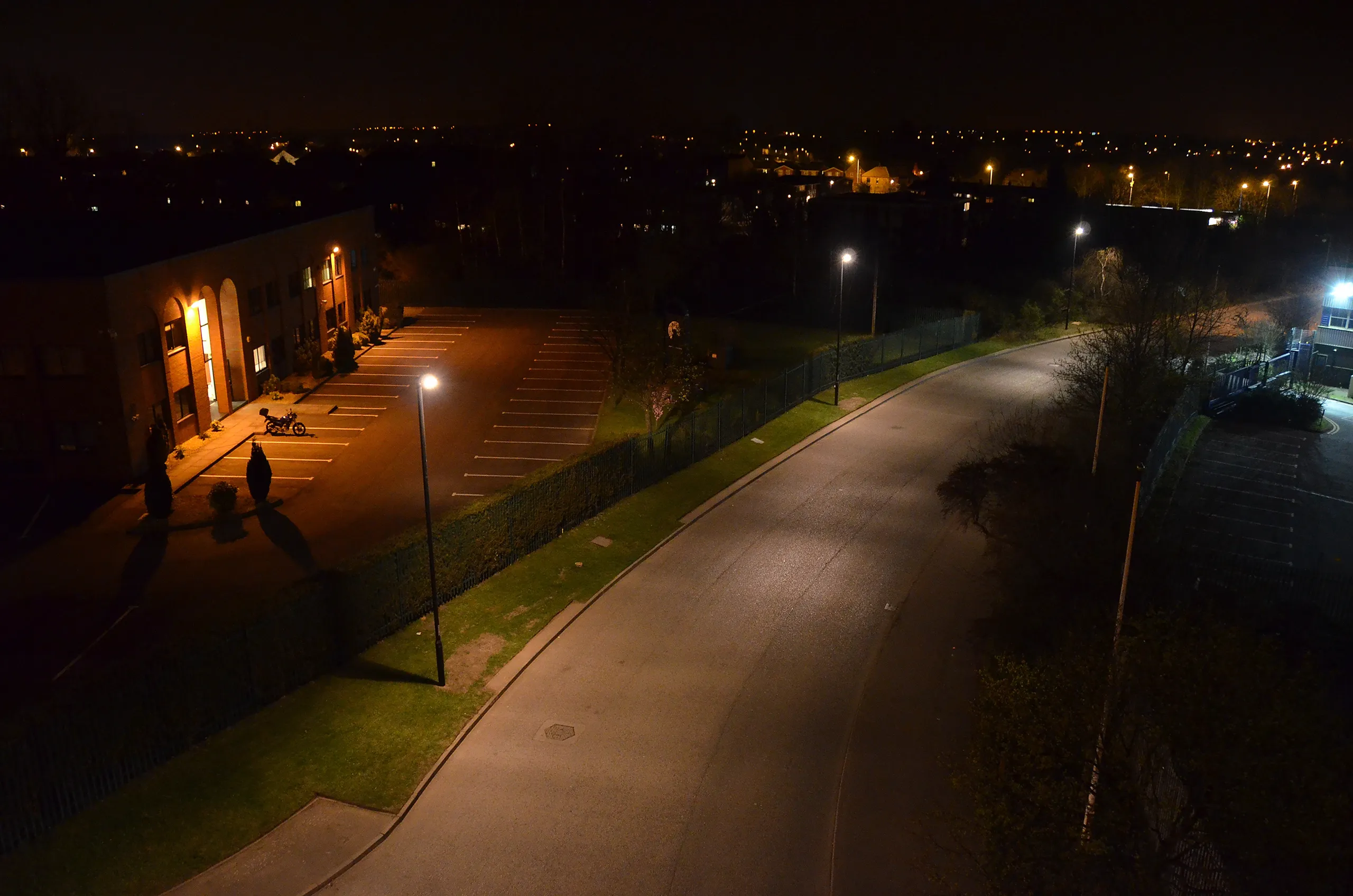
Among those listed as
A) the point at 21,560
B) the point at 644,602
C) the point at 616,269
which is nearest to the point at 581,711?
the point at 644,602

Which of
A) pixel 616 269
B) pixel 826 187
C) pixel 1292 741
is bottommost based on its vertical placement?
pixel 1292 741

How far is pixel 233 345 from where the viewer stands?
37.2 m

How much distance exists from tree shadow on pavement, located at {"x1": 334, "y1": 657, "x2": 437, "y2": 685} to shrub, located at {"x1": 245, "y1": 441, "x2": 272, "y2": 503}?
10.5m

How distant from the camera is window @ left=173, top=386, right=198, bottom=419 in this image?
32.2 m

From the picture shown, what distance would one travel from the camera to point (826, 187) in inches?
4104

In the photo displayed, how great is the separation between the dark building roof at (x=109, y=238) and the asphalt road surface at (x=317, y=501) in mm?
7195

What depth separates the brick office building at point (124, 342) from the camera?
28047 millimetres

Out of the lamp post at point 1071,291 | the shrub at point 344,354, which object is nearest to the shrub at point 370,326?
the shrub at point 344,354

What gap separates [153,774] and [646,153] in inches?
2699

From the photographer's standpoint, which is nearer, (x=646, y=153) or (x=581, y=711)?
(x=581, y=711)

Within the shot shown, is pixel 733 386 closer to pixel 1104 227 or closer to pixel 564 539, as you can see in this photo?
pixel 564 539

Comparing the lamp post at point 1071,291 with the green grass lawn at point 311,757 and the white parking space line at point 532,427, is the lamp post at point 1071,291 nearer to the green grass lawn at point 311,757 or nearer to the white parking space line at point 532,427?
the white parking space line at point 532,427

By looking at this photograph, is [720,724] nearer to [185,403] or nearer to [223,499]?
[223,499]

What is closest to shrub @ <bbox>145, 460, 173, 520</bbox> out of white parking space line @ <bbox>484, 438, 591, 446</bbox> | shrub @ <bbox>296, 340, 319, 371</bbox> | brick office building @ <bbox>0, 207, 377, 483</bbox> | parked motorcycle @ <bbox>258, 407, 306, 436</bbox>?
brick office building @ <bbox>0, 207, 377, 483</bbox>
